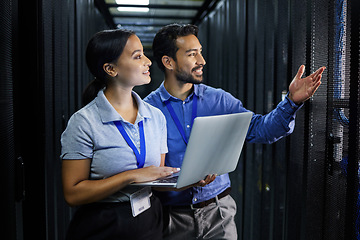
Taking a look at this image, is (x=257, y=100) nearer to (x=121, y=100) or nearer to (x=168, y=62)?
(x=168, y=62)

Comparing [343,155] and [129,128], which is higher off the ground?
[129,128]

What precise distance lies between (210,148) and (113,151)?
0.41 metres

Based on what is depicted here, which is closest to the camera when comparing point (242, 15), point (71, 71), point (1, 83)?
point (1, 83)

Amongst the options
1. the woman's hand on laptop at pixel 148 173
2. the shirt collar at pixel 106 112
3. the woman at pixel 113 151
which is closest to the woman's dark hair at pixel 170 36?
the woman at pixel 113 151

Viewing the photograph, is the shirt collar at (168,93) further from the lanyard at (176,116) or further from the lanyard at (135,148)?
the lanyard at (135,148)

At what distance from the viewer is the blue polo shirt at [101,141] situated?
1242mm

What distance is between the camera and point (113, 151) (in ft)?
4.23

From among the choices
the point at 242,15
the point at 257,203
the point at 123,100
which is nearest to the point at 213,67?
the point at 242,15

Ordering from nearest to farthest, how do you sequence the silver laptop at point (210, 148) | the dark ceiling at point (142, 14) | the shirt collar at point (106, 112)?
the silver laptop at point (210, 148), the shirt collar at point (106, 112), the dark ceiling at point (142, 14)

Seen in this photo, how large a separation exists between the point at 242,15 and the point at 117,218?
6.86ft

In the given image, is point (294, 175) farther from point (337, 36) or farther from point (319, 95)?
point (337, 36)

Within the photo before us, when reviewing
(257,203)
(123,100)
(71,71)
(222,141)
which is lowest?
(257,203)

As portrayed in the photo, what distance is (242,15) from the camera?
269 cm

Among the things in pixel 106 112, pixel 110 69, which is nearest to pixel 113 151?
pixel 106 112
